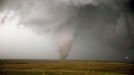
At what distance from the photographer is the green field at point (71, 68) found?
11.1 ft

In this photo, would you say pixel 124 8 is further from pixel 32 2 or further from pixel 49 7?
pixel 32 2

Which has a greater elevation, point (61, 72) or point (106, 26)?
point (106, 26)

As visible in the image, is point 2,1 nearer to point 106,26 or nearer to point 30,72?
point 30,72

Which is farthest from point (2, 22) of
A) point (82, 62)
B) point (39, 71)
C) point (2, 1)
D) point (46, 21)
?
point (82, 62)

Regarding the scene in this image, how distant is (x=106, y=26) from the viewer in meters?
3.48

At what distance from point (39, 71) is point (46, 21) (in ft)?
2.15

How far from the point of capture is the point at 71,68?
11.2 ft

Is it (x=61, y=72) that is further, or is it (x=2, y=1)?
(x=2, y=1)

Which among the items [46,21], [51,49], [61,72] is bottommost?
[61,72]

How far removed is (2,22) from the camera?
3590 mm

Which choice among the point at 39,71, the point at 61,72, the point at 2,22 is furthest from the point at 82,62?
the point at 2,22

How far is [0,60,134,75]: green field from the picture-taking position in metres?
3.40

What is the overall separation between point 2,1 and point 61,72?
125 centimetres

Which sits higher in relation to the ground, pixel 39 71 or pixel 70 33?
pixel 70 33
